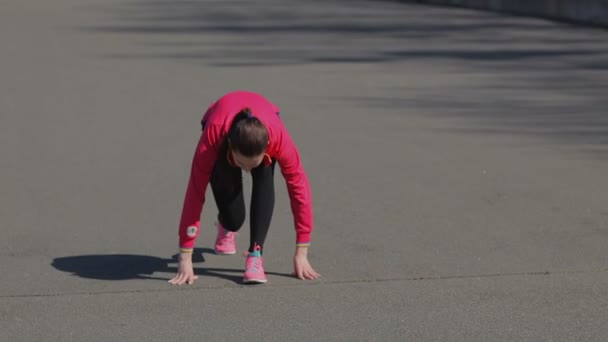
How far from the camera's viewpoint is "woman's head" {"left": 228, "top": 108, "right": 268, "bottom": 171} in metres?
5.29

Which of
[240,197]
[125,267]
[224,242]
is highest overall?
[240,197]

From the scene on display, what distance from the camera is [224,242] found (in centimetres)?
650

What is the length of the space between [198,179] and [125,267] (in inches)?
32.2

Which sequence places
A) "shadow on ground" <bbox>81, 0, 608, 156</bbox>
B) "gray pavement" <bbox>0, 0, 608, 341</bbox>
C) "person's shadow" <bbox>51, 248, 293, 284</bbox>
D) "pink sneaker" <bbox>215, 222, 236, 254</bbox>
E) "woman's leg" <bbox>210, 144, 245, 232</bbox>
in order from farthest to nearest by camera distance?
"shadow on ground" <bbox>81, 0, 608, 156</bbox> → "pink sneaker" <bbox>215, 222, 236, 254</bbox> → "person's shadow" <bbox>51, 248, 293, 284</bbox> → "woman's leg" <bbox>210, 144, 245, 232</bbox> → "gray pavement" <bbox>0, 0, 608, 341</bbox>

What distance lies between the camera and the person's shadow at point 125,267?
6.08 meters

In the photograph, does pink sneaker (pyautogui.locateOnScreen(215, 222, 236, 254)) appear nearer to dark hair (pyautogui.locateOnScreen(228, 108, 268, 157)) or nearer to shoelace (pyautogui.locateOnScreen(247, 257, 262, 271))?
shoelace (pyautogui.locateOnScreen(247, 257, 262, 271))

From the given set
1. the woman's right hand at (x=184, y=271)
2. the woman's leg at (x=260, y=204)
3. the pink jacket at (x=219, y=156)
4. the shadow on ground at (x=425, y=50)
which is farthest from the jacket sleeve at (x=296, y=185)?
the shadow on ground at (x=425, y=50)

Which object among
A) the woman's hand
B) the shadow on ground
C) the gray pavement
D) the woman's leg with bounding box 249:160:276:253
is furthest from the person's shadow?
the shadow on ground

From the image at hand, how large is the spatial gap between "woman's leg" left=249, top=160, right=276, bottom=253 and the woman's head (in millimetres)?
474

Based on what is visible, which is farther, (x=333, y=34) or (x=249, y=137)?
(x=333, y=34)

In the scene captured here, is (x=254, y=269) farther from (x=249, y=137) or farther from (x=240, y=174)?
(x=249, y=137)

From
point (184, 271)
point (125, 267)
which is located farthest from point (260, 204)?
point (125, 267)

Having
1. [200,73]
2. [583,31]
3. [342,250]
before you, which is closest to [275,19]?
[583,31]

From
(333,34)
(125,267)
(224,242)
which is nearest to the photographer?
(125,267)
